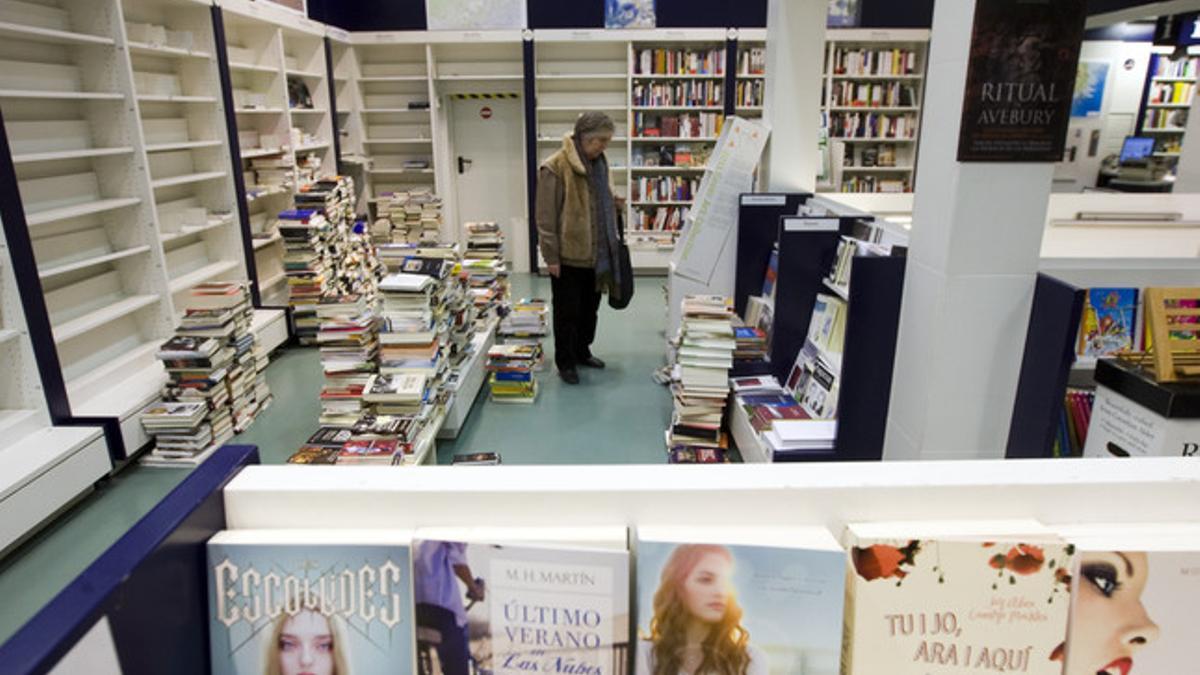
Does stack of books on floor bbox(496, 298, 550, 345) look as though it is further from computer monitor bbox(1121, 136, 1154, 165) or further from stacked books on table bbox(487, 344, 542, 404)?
computer monitor bbox(1121, 136, 1154, 165)

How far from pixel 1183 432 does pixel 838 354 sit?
5.76ft

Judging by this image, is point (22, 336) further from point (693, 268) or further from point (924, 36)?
point (924, 36)

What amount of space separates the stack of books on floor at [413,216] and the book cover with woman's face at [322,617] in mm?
7149

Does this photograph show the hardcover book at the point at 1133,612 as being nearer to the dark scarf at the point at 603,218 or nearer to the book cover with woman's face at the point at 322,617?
the book cover with woman's face at the point at 322,617

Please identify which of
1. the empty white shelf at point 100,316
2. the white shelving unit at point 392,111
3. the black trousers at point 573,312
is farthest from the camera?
the white shelving unit at point 392,111

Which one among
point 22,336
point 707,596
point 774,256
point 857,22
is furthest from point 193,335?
point 857,22

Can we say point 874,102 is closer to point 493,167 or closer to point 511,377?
point 493,167

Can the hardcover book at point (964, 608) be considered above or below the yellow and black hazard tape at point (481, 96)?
below

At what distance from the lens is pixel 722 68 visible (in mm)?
8008

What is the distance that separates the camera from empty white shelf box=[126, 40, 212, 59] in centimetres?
436

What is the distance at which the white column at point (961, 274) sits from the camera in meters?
2.25

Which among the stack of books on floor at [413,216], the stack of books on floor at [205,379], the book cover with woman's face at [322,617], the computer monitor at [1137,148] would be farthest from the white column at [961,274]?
the computer monitor at [1137,148]

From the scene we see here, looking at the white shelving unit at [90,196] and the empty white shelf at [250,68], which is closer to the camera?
the white shelving unit at [90,196]

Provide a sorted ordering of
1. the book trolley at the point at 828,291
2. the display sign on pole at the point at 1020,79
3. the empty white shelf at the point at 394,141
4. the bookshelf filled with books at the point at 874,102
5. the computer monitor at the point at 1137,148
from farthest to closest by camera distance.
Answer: the computer monitor at the point at 1137,148
the empty white shelf at the point at 394,141
the bookshelf filled with books at the point at 874,102
the book trolley at the point at 828,291
the display sign on pole at the point at 1020,79
